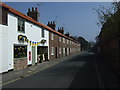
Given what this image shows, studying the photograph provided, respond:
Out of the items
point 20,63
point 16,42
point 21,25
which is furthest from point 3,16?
point 20,63

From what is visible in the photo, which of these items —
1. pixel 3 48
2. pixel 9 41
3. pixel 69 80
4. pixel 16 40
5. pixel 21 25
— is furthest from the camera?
pixel 21 25

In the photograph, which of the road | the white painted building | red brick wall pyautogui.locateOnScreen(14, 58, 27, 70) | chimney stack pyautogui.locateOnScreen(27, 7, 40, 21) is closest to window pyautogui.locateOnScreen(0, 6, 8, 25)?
the white painted building

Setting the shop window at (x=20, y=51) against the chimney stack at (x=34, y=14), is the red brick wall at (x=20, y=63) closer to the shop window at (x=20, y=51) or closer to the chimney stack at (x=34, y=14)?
the shop window at (x=20, y=51)

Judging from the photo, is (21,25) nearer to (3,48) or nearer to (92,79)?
(3,48)

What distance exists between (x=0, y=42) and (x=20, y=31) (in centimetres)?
413

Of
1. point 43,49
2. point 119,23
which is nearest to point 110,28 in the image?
point 119,23

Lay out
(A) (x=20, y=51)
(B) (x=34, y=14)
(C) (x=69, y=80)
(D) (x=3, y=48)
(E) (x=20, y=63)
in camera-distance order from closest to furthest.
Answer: (C) (x=69, y=80)
(D) (x=3, y=48)
(E) (x=20, y=63)
(A) (x=20, y=51)
(B) (x=34, y=14)

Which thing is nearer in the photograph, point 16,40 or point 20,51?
point 16,40

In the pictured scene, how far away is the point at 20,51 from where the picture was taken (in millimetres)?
18109

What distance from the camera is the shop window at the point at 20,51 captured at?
674 inches

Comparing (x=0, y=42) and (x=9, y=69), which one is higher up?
(x=0, y=42)

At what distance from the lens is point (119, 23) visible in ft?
53.5

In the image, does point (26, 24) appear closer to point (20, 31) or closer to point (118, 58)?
point (20, 31)

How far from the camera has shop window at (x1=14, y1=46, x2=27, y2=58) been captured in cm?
1712
